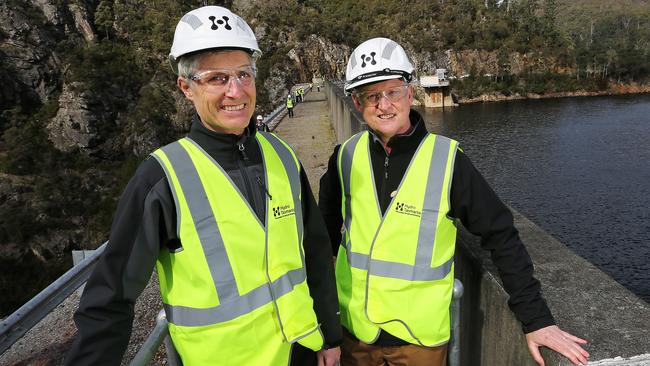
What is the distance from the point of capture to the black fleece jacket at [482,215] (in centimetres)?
185

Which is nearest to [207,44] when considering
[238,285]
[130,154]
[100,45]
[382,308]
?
[238,285]

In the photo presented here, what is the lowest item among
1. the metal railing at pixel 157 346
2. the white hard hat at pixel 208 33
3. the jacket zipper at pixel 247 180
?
the metal railing at pixel 157 346

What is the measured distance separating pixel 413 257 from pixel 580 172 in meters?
41.1

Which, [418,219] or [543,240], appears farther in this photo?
[543,240]

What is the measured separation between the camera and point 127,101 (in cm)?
7500

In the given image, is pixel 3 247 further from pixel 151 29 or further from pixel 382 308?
pixel 151 29

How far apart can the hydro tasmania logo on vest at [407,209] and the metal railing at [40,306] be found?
2.53 metres

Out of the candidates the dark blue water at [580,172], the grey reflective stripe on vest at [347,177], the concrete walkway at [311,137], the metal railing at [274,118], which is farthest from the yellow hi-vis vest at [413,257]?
the dark blue water at [580,172]

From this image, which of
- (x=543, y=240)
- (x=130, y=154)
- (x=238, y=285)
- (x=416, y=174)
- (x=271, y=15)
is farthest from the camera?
(x=271, y=15)

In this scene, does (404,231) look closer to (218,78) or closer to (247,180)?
(247,180)

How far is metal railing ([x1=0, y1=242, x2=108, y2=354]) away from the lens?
137 inches

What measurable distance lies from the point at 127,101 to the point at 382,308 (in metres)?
82.0

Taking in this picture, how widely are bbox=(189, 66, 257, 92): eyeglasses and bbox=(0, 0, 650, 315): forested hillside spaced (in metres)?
46.0

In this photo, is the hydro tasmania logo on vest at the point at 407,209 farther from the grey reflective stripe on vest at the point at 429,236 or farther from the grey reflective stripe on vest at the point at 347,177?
the grey reflective stripe on vest at the point at 347,177
